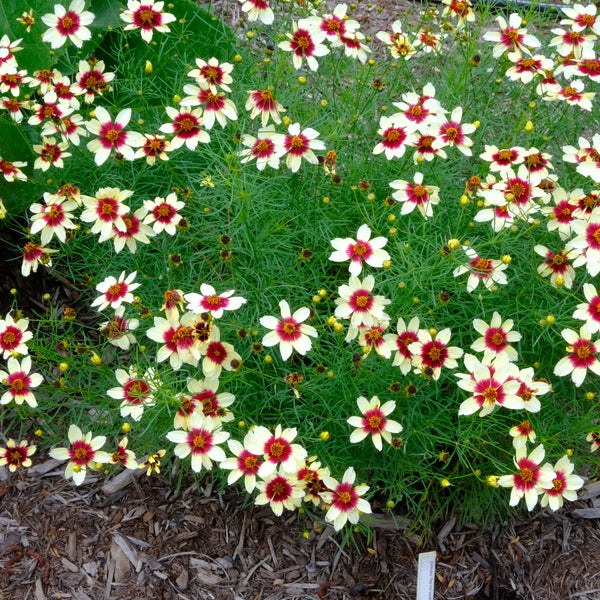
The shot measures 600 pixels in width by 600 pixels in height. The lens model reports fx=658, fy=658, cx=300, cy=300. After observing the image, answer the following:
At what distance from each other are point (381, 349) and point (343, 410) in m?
0.55

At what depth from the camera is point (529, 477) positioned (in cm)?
238

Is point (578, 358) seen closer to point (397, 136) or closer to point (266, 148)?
point (397, 136)

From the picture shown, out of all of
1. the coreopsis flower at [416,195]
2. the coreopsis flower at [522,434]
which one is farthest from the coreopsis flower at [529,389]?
the coreopsis flower at [416,195]

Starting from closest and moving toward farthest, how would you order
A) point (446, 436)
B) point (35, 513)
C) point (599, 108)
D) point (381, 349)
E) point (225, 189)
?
point (381, 349) < point (446, 436) < point (225, 189) < point (35, 513) < point (599, 108)

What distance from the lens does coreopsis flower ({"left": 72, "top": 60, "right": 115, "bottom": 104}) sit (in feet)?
10.2

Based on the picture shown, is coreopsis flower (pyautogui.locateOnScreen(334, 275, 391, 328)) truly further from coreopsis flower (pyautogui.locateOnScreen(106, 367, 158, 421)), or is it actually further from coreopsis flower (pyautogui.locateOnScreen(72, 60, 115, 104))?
coreopsis flower (pyautogui.locateOnScreen(72, 60, 115, 104))

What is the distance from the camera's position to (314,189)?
128 inches

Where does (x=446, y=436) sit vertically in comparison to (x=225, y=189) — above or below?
below

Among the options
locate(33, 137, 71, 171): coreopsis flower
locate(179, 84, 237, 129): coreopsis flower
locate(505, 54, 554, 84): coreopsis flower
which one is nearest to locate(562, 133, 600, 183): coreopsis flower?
locate(505, 54, 554, 84): coreopsis flower

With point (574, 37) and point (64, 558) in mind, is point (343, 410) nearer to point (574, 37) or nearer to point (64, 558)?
point (64, 558)

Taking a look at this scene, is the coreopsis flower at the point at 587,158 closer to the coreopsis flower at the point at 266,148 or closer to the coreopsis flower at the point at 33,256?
the coreopsis flower at the point at 266,148

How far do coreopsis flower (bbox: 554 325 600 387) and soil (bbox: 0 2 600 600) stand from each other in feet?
3.98

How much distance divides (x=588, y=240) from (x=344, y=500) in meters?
1.36

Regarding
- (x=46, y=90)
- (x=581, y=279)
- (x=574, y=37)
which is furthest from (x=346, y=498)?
(x=574, y=37)
